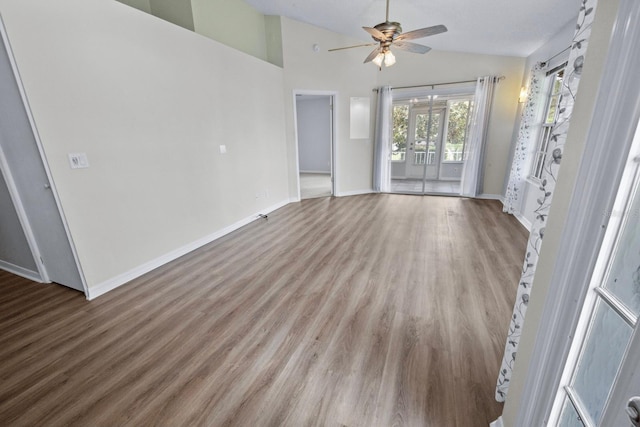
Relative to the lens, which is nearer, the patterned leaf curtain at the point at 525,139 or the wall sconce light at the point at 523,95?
the patterned leaf curtain at the point at 525,139

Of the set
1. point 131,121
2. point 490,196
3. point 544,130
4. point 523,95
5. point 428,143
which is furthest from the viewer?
point 428,143

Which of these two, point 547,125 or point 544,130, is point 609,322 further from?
point 544,130

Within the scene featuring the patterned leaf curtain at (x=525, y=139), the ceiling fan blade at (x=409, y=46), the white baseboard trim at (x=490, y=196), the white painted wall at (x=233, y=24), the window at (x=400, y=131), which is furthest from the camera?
the window at (x=400, y=131)

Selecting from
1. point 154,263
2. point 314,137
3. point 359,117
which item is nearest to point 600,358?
point 154,263

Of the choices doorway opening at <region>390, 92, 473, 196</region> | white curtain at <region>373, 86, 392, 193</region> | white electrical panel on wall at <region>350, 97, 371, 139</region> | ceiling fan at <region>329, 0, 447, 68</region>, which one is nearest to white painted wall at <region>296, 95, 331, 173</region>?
doorway opening at <region>390, 92, 473, 196</region>

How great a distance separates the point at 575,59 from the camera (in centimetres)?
84

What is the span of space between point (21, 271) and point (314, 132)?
7491mm

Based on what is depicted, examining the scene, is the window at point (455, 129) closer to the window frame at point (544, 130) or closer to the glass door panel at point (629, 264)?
the window frame at point (544, 130)

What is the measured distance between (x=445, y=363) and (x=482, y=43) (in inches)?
192

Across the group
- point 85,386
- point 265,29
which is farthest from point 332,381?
point 265,29

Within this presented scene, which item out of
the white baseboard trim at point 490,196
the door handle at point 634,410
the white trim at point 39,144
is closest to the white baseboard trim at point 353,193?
the white baseboard trim at point 490,196

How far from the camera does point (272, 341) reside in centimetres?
183

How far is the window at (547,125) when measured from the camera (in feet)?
12.2

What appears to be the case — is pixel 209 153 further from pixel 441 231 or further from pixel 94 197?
pixel 441 231
